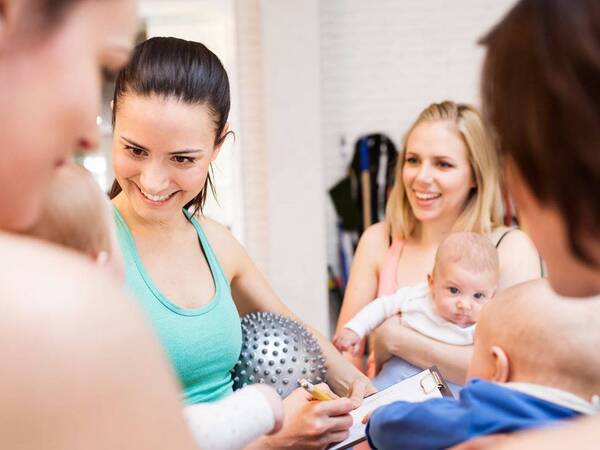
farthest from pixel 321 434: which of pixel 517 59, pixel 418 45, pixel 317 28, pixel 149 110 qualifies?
pixel 418 45

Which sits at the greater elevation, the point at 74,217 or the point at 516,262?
the point at 74,217

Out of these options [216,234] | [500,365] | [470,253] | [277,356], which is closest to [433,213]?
[470,253]

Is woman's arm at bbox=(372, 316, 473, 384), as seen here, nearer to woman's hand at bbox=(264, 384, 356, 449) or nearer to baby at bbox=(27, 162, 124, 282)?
woman's hand at bbox=(264, 384, 356, 449)

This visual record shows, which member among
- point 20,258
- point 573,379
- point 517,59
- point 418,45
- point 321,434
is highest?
point 418,45

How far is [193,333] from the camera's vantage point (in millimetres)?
1731

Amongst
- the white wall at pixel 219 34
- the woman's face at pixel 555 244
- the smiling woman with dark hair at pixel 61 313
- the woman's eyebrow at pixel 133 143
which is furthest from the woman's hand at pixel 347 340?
the white wall at pixel 219 34

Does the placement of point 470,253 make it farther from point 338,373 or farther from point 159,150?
point 159,150

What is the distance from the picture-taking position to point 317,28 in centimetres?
506

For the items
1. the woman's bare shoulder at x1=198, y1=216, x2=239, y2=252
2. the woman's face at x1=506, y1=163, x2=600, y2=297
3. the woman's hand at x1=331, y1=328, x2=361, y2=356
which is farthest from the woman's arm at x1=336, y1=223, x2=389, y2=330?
the woman's face at x1=506, y1=163, x2=600, y2=297

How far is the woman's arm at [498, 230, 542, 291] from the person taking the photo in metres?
2.36

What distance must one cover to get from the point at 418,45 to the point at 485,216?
3.22m

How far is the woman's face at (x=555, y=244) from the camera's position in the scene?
2.54ft

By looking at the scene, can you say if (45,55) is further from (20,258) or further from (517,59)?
(517,59)

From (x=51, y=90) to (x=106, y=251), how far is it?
1.98ft
